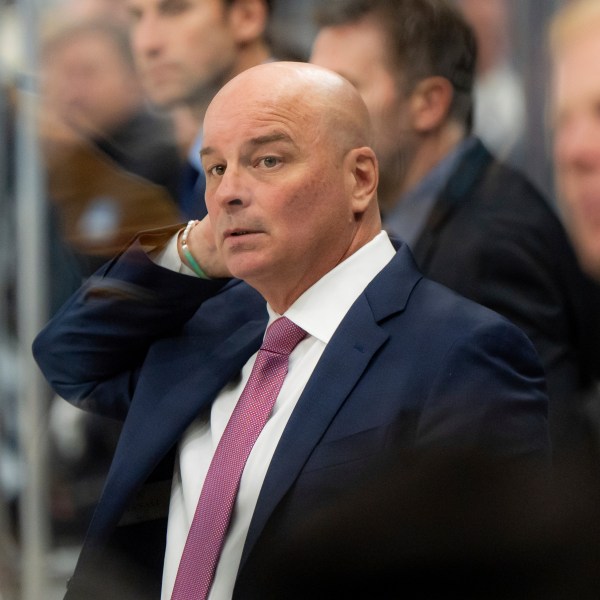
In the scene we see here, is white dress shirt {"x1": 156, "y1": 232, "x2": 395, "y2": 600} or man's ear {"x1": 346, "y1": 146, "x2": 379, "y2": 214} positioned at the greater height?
man's ear {"x1": 346, "y1": 146, "x2": 379, "y2": 214}

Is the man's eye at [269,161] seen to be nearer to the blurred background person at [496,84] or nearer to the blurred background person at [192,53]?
the blurred background person at [192,53]

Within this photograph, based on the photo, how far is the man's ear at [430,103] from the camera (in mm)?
788

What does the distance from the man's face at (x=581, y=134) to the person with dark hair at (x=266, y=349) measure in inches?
5.7

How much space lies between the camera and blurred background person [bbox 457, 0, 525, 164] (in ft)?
2.21

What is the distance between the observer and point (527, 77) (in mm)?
648

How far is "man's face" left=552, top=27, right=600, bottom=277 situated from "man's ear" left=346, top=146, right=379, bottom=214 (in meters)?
0.23

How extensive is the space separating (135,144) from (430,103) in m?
0.26

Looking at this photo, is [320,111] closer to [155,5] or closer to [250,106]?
[250,106]

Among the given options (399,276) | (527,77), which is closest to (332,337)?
(399,276)

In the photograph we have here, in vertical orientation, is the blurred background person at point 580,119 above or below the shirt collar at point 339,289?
above

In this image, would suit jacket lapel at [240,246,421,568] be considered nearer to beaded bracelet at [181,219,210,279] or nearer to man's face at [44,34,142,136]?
beaded bracelet at [181,219,210,279]

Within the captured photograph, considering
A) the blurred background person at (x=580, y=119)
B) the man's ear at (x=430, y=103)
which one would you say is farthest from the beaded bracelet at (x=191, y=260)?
the blurred background person at (x=580, y=119)

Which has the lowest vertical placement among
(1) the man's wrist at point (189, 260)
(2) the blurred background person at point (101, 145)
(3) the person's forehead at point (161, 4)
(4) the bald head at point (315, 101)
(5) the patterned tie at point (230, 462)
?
(5) the patterned tie at point (230, 462)

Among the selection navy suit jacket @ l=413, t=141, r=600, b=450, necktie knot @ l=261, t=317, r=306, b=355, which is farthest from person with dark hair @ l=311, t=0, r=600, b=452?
necktie knot @ l=261, t=317, r=306, b=355
